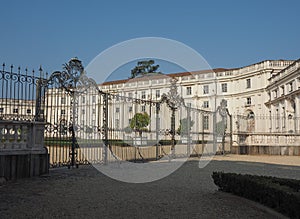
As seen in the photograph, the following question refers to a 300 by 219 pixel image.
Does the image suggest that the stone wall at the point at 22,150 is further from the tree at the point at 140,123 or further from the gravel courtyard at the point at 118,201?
the tree at the point at 140,123

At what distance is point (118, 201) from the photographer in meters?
5.40

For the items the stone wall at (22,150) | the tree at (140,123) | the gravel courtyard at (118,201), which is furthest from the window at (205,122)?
the stone wall at (22,150)

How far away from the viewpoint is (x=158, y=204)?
521 cm

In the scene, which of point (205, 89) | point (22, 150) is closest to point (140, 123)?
point (22, 150)

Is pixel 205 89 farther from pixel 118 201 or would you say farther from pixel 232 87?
pixel 118 201

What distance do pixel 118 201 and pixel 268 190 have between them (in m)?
2.44

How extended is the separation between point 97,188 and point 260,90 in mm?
39665

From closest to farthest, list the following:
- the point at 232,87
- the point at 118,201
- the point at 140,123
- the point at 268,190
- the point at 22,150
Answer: the point at 268,190 → the point at 118,201 → the point at 22,150 → the point at 140,123 → the point at 232,87

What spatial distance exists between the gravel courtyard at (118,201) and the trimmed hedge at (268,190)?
0.13m

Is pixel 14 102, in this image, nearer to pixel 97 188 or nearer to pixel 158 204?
pixel 97 188

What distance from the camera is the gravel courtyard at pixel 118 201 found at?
453 cm

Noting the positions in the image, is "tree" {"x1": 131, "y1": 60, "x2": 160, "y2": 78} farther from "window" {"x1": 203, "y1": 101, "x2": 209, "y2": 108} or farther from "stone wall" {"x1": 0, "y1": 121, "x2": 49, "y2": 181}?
"stone wall" {"x1": 0, "y1": 121, "x2": 49, "y2": 181}

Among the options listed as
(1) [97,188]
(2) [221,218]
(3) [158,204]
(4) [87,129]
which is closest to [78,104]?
(4) [87,129]

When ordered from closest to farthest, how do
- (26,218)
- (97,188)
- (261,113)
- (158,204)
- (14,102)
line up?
(26,218)
(158,204)
(97,188)
(14,102)
(261,113)
